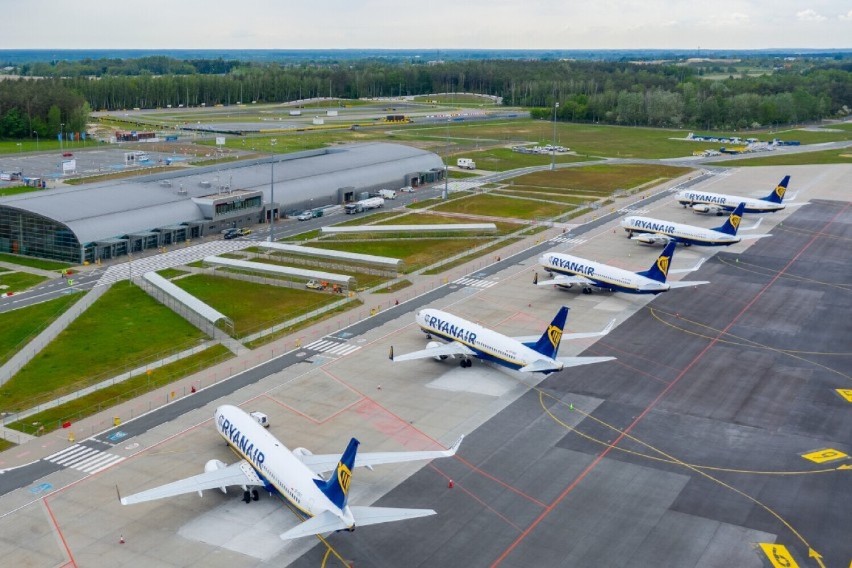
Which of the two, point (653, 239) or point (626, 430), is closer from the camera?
point (626, 430)

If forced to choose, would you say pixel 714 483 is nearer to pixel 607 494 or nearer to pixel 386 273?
pixel 607 494

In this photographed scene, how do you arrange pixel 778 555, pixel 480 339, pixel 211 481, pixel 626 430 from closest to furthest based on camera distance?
pixel 778 555
pixel 211 481
pixel 626 430
pixel 480 339

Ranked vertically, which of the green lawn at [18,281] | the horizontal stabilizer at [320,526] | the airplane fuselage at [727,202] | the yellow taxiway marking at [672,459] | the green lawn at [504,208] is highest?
the airplane fuselage at [727,202]

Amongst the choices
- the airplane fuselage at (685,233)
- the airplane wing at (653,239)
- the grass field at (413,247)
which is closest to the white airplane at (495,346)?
the grass field at (413,247)

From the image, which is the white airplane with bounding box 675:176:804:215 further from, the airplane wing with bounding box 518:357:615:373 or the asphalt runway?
the airplane wing with bounding box 518:357:615:373

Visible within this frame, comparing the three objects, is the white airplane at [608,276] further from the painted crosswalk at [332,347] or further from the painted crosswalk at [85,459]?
the painted crosswalk at [85,459]

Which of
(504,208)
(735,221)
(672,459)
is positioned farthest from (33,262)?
(735,221)

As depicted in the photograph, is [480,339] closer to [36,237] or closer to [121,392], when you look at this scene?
[121,392]

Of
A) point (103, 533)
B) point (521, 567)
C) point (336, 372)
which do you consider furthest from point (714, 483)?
point (103, 533)
